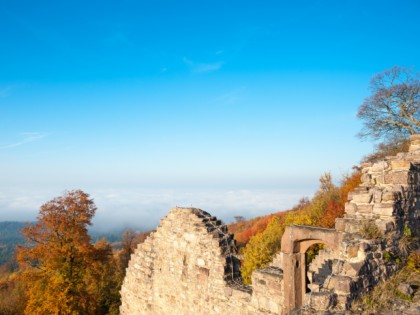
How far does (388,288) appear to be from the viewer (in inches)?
217

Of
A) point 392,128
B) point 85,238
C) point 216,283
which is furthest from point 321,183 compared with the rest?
point 216,283

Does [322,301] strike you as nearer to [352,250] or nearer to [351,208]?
[352,250]

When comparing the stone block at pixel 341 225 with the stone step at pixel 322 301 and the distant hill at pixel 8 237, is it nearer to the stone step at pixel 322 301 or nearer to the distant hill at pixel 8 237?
the stone step at pixel 322 301

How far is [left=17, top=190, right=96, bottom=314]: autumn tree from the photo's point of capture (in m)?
17.0

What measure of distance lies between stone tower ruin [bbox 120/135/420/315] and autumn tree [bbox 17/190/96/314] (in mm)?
8325

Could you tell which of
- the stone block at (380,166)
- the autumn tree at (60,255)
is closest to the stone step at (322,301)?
the stone block at (380,166)

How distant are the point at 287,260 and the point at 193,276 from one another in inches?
133

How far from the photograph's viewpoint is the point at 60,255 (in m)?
18.2

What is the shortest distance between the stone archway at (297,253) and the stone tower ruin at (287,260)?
2 centimetres

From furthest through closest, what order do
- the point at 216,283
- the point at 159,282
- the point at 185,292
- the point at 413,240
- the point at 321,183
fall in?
the point at 321,183, the point at 159,282, the point at 185,292, the point at 216,283, the point at 413,240

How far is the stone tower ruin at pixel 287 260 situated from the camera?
568 centimetres

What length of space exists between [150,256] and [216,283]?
3154 millimetres

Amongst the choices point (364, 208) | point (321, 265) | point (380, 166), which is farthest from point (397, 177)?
point (321, 265)

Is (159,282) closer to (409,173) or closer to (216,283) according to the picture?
(216,283)
